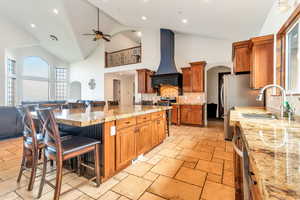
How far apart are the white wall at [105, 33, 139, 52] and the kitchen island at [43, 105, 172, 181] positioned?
678 centimetres

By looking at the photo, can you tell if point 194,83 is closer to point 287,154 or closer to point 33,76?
point 287,154

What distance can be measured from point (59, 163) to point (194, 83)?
4.69m

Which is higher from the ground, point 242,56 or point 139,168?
point 242,56

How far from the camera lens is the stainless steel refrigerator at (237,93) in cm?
320

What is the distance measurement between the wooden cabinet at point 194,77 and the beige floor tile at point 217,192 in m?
3.73

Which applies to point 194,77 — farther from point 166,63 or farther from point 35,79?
point 35,79

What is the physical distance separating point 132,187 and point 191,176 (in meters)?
0.82

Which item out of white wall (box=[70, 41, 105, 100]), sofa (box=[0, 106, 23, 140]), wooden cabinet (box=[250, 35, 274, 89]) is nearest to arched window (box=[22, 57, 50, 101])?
white wall (box=[70, 41, 105, 100])

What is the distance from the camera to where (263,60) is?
2.42m

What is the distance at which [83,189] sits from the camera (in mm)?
1639

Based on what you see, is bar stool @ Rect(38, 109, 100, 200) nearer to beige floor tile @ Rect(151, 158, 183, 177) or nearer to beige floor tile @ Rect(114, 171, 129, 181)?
beige floor tile @ Rect(114, 171, 129, 181)

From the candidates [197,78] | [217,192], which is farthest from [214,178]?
[197,78]

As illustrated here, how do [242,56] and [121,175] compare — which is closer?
[121,175]

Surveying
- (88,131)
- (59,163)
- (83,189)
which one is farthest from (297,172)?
(88,131)
